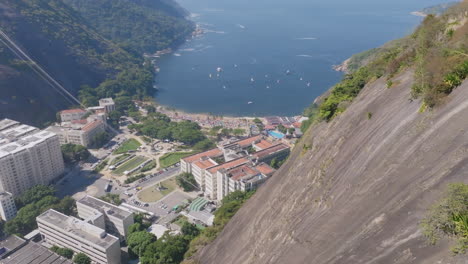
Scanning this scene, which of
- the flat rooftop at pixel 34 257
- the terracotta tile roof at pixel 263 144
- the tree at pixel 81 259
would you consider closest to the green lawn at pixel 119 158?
the terracotta tile roof at pixel 263 144

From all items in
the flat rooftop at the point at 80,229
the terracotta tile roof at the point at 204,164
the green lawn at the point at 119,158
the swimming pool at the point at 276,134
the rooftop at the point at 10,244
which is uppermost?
the flat rooftop at the point at 80,229

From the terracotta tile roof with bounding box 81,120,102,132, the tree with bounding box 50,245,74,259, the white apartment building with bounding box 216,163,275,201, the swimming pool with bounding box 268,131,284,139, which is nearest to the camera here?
the tree with bounding box 50,245,74,259

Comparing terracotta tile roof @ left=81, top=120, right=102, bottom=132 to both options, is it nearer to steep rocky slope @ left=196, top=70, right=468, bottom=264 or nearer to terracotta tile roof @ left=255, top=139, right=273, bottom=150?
terracotta tile roof @ left=255, top=139, right=273, bottom=150

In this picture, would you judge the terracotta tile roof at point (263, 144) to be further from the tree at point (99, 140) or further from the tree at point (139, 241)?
the tree at point (99, 140)

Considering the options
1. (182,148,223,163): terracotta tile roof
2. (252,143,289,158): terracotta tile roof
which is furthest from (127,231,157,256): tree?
(252,143,289,158): terracotta tile roof

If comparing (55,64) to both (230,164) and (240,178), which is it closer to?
(230,164)
